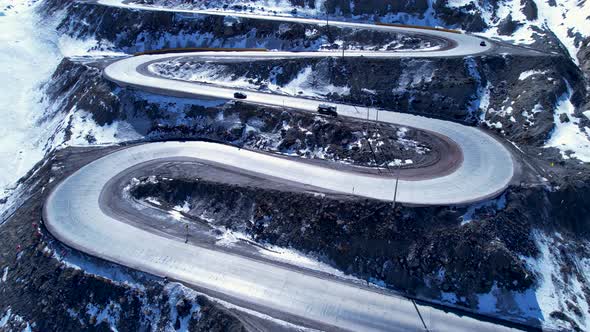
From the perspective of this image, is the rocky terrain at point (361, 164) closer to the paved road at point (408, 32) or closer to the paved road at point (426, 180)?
the paved road at point (426, 180)

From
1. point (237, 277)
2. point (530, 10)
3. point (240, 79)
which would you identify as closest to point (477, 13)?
point (530, 10)

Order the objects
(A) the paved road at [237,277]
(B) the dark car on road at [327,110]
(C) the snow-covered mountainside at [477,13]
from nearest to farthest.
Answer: (A) the paved road at [237,277] < (B) the dark car on road at [327,110] < (C) the snow-covered mountainside at [477,13]

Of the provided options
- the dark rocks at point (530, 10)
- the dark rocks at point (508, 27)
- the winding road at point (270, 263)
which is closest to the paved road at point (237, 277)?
the winding road at point (270, 263)

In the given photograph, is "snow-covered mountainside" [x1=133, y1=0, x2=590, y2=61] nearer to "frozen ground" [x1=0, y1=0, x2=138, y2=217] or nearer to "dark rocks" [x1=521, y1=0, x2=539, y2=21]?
"dark rocks" [x1=521, y1=0, x2=539, y2=21]

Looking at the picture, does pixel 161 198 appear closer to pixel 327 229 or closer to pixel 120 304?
pixel 120 304

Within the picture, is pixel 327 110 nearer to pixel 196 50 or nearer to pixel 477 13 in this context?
pixel 196 50

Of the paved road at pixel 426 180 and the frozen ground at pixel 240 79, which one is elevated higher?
the frozen ground at pixel 240 79

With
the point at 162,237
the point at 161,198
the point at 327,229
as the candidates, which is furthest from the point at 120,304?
the point at 327,229

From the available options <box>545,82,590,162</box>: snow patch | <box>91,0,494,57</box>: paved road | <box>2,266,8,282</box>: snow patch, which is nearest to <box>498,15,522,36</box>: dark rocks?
<box>91,0,494,57</box>: paved road
